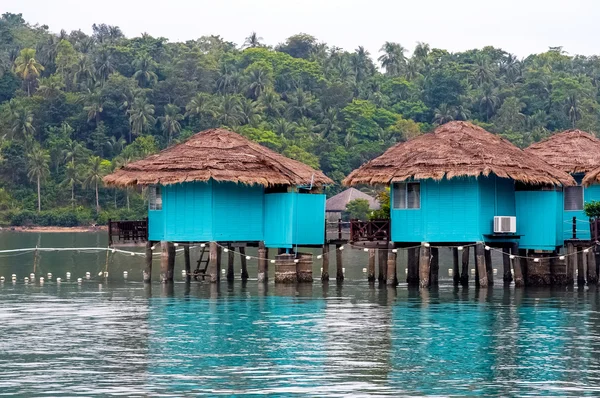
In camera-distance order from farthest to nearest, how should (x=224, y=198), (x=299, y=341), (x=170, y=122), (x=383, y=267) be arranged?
(x=170, y=122)
(x=383, y=267)
(x=224, y=198)
(x=299, y=341)

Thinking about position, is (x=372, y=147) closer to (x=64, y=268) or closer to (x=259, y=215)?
(x=64, y=268)

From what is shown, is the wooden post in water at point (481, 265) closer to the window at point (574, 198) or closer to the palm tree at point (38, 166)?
the window at point (574, 198)

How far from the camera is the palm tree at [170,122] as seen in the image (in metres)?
109

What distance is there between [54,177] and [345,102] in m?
30.5

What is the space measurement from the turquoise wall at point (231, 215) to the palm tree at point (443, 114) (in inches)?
2837

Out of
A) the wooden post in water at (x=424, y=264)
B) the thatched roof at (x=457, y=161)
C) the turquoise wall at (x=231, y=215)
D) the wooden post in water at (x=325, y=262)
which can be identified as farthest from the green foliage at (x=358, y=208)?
the wooden post in water at (x=424, y=264)

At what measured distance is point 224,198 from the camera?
1711 inches

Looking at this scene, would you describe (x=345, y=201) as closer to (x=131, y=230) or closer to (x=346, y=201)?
(x=346, y=201)

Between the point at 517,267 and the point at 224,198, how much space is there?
10.7 metres

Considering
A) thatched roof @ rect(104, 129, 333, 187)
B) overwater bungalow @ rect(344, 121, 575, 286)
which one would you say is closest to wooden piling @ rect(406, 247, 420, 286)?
overwater bungalow @ rect(344, 121, 575, 286)

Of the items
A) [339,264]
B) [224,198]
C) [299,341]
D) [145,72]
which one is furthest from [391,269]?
[145,72]

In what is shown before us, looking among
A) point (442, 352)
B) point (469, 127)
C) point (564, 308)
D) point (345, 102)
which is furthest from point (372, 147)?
point (442, 352)

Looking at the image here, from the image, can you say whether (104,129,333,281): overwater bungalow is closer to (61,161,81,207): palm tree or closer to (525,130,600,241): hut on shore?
(525,130,600,241): hut on shore

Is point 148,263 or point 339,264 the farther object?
point 339,264
